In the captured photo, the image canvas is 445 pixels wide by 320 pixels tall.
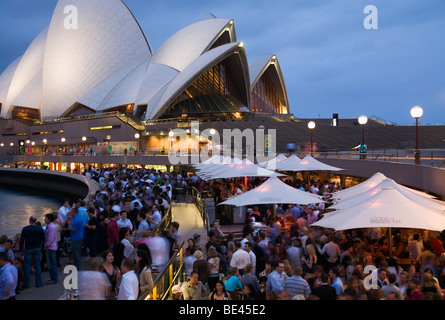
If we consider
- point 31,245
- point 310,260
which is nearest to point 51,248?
point 31,245

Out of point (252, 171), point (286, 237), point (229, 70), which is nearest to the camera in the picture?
point (286, 237)

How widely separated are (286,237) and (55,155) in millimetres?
43929

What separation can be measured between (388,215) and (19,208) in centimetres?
2971

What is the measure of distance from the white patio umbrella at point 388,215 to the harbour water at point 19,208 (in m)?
17.7

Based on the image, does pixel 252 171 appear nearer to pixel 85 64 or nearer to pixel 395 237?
pixel 395 237

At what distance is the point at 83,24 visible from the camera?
58562 mm

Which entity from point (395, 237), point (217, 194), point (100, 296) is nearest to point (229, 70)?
point (217, 194)

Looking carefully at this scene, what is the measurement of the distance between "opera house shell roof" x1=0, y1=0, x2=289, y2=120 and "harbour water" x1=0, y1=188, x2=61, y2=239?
16956 mm

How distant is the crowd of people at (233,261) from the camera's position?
4938mm

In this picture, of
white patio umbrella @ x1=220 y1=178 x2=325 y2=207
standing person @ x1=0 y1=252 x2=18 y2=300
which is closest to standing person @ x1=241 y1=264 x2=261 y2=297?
standing person @ x1=0 y1=252 x2=18 y2=300

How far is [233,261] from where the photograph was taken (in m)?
6.61

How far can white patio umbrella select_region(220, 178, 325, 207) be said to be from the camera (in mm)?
10031

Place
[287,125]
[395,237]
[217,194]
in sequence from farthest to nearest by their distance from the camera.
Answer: [287,125] < [217,194] < [395,237]

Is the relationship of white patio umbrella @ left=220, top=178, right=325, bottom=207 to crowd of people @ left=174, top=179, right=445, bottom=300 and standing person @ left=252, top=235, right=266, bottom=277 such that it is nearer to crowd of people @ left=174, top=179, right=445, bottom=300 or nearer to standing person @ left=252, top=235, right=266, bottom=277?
crowd of people @ left=174, top=179, right=445, bottom=300
